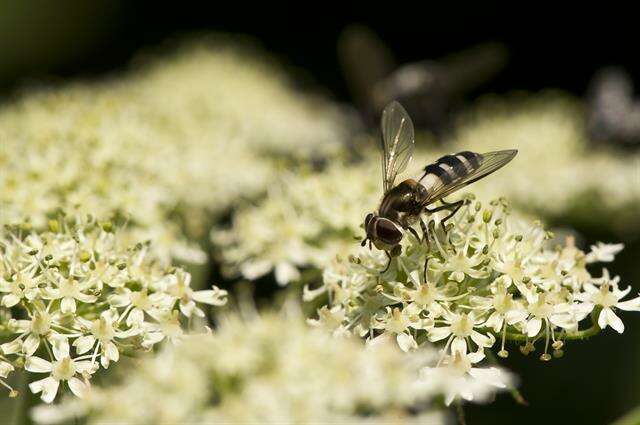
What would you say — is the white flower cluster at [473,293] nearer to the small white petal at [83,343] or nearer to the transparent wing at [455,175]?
the transparent wing at [455,175]

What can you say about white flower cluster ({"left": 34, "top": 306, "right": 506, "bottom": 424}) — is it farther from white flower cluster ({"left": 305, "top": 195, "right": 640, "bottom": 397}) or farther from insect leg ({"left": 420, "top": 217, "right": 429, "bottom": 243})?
insect leg ({"left": 420, "top": 217, "right": 429, "bottom": 243})

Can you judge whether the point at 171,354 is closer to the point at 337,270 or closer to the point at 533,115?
the point at 337,270

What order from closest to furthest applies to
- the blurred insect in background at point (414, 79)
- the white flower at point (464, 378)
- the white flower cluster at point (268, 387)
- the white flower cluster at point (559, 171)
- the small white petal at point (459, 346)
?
the white flower cluster at point (268, 387) < the white flower at point (464, 378) < the small white petal at point (459, 346) < the white flower cluster at point (559, 171) < the blurred insect in background at point (414, 79)

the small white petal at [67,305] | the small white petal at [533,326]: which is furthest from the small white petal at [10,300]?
the small white petal at [533,326]

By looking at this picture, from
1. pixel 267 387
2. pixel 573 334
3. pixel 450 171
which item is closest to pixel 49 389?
pixel 267 387

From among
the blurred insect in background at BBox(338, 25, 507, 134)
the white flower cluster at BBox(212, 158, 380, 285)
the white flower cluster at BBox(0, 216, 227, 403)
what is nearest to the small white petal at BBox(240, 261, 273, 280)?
the white flower cluster at BBox(212, 158, 380, 285)

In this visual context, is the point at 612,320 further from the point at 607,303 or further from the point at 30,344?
the point at 30,344

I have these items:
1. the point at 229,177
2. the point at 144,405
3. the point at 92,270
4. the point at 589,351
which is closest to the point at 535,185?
the point at 589,351
